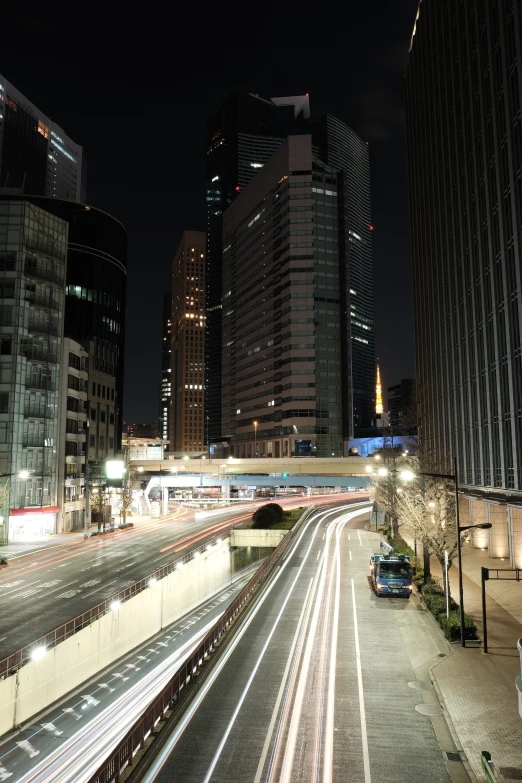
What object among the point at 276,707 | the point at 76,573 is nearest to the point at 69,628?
the point at 76,573

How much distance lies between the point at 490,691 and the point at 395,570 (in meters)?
15.6

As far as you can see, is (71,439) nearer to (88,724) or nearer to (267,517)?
(267,517)

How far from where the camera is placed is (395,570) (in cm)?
3462

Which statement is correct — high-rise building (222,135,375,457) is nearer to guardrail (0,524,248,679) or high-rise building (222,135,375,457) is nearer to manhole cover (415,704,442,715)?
guardrail (0,524,248,679)

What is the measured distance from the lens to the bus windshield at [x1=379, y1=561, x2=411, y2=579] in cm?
3431

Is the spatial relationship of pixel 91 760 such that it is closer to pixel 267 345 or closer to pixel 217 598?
pixel 217 598

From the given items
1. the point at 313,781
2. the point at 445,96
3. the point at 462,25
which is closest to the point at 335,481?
the point at 445,96

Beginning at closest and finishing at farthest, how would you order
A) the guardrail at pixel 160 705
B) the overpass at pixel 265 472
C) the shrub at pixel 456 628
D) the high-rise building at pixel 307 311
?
the guardrail at pixel 160 705
the shrub at pixel 456 628
the overpass at pixel 265 472
the high-rise building at pixel 307 311

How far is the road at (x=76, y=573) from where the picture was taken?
34750 mm

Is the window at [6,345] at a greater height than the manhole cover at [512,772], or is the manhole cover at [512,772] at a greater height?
the window at [6,345]

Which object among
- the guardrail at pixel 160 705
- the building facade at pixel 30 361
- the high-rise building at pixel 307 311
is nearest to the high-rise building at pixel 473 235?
the guardrail at pixel 160 705

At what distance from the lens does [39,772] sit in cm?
2173

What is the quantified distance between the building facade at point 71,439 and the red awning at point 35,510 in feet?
7.50

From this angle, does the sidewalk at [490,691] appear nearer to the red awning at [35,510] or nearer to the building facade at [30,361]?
the red awning at [35,510]
